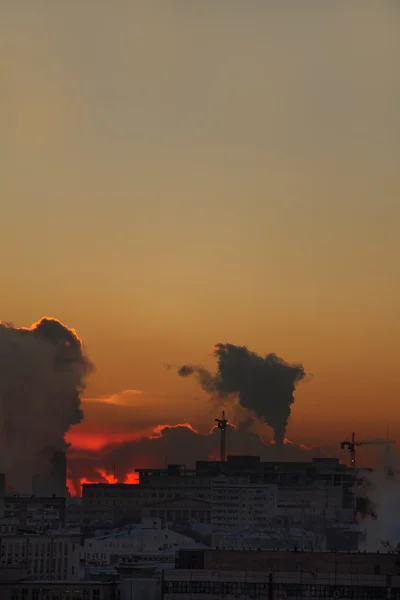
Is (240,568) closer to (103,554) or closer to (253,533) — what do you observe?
(103,554)

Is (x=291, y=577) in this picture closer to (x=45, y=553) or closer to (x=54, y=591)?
(x=54, y=591)

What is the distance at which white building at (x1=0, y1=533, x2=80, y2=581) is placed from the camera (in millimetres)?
130875

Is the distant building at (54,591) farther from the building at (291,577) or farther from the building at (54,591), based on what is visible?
the building at (291,577)

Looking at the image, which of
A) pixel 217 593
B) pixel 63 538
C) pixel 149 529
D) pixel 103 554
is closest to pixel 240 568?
pixel 217 593

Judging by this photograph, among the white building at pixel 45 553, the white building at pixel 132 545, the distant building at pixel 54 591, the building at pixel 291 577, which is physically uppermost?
the white building at pixel 132 545

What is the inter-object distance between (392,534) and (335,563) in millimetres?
18952

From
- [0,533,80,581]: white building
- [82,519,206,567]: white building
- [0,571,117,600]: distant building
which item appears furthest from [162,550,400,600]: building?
[82,519,206,567]: white building

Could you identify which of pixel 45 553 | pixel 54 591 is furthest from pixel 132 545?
pixel 54 591

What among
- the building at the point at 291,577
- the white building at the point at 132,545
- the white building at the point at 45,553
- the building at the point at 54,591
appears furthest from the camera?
the white building at the point at 132,545

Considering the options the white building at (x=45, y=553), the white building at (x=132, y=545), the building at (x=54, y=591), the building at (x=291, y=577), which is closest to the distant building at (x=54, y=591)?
the building at (x=54, y=591)

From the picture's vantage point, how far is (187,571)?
282 ft

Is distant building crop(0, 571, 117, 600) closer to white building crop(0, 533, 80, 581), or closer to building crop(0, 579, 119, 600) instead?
building crop(0, 579, 119, 600)

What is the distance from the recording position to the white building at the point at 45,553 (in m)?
131

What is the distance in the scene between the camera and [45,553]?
13325cm
